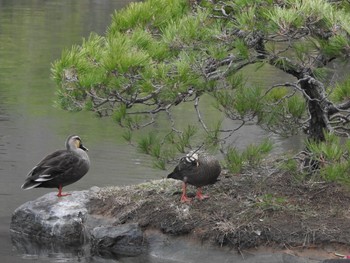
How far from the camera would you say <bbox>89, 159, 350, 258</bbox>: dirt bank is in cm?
888

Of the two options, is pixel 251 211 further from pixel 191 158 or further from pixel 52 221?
pixel 52 221

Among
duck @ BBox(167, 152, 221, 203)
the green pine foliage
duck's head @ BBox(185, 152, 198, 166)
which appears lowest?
duck @ BBox(167, 152, 221, 203)

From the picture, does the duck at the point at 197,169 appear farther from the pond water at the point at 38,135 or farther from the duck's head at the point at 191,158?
the pond water at the point at 38,135

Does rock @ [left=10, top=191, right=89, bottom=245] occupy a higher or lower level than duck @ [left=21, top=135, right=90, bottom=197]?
lower

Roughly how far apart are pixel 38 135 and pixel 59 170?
15.6 ft

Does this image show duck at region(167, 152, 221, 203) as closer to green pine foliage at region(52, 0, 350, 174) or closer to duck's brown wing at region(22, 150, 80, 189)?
green pine foliage at region(52, 0, 350, 174)

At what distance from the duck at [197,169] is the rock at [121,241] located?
2.14ft

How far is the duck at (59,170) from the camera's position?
32.8 feet

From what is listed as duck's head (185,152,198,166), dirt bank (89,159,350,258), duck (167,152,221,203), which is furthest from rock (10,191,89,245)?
duck's head (185,152,198,166)

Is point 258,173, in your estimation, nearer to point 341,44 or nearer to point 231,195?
point 231,195

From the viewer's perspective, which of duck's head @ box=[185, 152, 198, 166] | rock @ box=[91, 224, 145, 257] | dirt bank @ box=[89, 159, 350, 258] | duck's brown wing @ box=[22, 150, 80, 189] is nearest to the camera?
dirt bank @ box=[89, 159, 350, 258]

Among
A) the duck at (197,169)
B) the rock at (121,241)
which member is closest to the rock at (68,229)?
the rock at (121,241)

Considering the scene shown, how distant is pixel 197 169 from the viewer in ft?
30.3

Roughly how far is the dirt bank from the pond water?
2.76 ft
